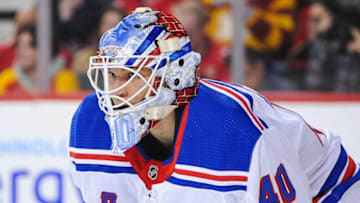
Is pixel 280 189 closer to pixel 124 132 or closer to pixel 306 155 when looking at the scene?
pixel 306 155

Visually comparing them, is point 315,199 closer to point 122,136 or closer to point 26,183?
point 122,136

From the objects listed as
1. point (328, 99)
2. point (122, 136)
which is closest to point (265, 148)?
point (122, 136)

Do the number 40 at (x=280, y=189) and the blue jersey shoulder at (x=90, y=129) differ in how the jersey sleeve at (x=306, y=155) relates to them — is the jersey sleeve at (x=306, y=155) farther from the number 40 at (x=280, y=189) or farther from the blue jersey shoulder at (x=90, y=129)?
the blue jersey shoulder at (x=90, y=129)

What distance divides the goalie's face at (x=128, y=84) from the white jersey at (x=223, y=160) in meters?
0.13

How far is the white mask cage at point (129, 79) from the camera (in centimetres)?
167

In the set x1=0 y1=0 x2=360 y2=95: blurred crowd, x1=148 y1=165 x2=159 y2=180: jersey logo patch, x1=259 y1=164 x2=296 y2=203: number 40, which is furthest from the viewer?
x1=0 y1=0 x2=360 y2=95: blurred crowd

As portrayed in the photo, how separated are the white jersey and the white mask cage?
114 mm

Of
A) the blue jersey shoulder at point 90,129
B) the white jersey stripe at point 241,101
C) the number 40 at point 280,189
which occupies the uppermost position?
the white jersey stripe at point 241,101

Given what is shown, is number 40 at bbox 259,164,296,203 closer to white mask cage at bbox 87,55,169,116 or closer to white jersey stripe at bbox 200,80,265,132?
white jersey stripe at bbox 200,80,265,132

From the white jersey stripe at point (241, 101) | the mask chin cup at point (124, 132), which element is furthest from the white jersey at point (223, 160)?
the mask chin cup at point (124, 132)

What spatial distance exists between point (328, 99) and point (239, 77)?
437mm

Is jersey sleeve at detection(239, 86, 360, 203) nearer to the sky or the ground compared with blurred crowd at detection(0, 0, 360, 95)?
nearer to the ground

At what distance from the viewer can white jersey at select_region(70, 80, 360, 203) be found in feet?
5.47

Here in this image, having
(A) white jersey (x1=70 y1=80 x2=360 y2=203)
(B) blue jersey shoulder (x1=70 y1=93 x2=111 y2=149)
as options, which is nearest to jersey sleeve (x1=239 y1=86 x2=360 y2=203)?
(A) white jersey (x1=70 y1=80 x2=360 y2=203)
